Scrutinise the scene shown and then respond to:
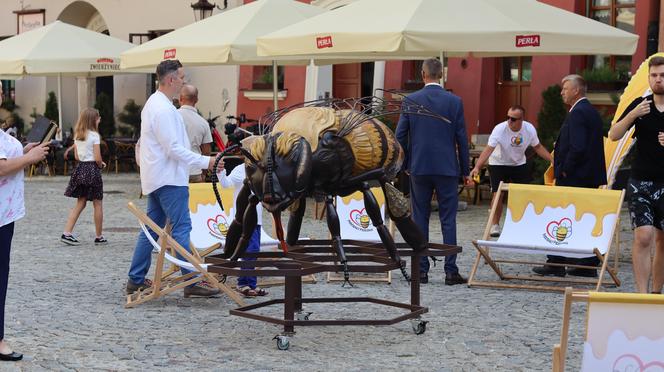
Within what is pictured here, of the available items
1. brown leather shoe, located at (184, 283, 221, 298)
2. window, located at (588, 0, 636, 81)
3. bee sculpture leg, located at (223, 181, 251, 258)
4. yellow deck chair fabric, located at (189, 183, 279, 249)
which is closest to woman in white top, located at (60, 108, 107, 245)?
yellow deck chair fabric, located at (189, 183, 279, 249)

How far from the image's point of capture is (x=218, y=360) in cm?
668

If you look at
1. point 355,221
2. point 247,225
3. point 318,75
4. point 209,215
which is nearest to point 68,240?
point 209,215

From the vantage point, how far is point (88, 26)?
30203mm

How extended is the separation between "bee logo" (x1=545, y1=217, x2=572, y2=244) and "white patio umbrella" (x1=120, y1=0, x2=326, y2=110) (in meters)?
6.16

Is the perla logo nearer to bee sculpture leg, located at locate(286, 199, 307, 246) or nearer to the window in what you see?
bee sculpture leg, located at locate(286, 199, 307, 246)

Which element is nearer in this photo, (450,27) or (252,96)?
(450,27)

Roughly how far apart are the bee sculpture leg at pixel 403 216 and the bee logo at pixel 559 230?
2.27 meters

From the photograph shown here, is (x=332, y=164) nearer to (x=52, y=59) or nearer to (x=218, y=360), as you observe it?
(x=218, y=360)

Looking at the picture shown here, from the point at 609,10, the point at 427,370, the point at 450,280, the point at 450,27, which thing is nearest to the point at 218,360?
the point at 427,370

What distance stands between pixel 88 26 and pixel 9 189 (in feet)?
80.2

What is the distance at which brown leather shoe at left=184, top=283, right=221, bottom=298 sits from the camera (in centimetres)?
881

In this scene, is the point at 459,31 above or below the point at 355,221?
above

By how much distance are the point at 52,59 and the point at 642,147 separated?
45.6 ft

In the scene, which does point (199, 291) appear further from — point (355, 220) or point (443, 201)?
point (443, 201)
